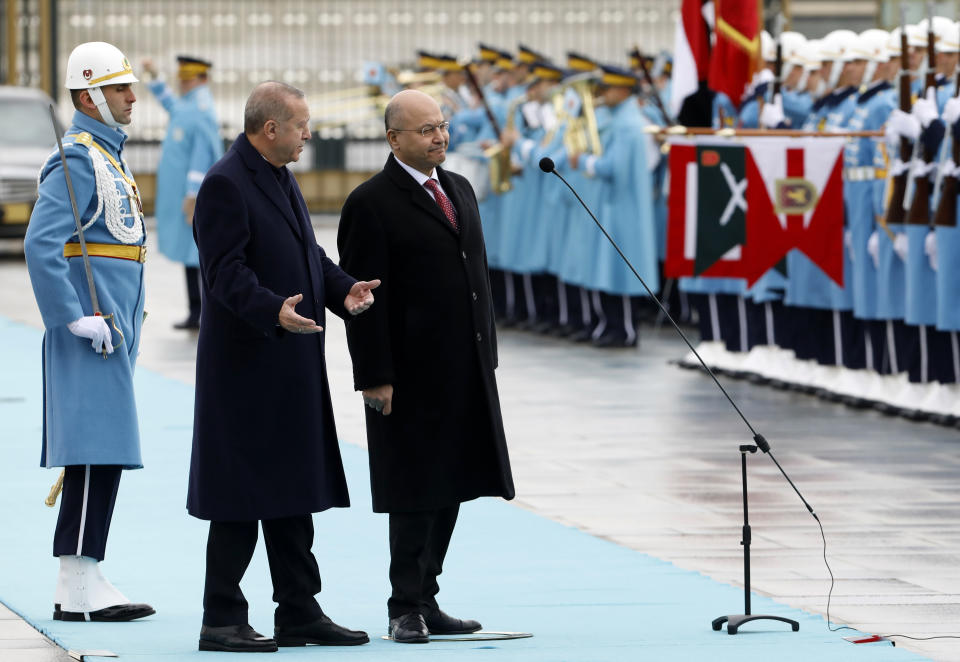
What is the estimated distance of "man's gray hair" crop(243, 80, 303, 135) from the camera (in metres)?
5.72

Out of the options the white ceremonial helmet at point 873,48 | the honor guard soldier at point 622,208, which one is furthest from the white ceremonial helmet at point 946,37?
the honor guard soldier at point 622,208

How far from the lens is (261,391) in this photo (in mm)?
5676

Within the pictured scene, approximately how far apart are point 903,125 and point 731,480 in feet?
8.96

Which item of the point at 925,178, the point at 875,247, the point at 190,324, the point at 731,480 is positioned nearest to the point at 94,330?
the point at 731,480

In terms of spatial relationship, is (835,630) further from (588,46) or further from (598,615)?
(588,46)

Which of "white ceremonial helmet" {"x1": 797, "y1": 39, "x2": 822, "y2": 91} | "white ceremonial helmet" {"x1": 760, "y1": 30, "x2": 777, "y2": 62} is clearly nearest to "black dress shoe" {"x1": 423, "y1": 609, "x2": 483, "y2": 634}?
→ "white ceremonial helmet" {"x1": 797, "y1": 39, "x2": 822, "y2": 91}

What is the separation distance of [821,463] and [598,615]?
360 cm

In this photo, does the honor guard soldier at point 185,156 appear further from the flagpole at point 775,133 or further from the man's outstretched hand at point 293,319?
the man's outstretched hand at point 293,319

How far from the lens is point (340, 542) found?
756 cm

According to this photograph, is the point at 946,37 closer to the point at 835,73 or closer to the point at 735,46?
the point at 835,73

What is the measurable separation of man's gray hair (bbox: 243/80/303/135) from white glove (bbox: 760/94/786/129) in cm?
730

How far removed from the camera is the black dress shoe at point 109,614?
611 centimetres

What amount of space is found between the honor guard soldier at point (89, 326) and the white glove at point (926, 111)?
567 cm

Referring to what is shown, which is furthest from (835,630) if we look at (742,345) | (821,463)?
(742,345)
